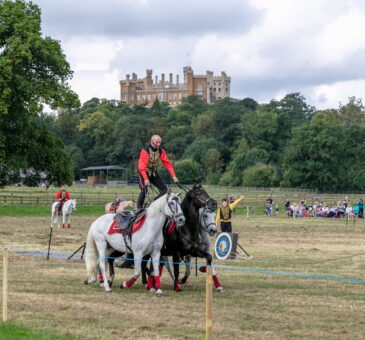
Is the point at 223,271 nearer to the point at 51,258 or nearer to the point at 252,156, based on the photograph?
the point at 51,258

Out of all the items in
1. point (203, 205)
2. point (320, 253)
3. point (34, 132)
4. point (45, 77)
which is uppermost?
point (45, 77)

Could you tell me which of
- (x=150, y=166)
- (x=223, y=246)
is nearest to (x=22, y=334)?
(x=150, y=166)

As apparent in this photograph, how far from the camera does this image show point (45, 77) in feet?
173

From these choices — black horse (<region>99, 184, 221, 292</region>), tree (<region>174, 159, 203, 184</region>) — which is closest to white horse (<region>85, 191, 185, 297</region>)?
black horse (<region>99, 184, 221, 292</region>)

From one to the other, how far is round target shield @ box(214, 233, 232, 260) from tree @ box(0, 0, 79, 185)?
2827 cm

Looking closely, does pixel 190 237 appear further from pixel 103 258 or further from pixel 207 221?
pixel 103 258

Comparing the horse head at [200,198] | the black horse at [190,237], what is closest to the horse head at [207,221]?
the black horse at [190,237]

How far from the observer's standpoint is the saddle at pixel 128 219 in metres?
16.8

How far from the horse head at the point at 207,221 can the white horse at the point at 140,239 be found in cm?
81

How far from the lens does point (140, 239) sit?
16.5 m

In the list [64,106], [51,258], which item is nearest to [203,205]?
[51,258]

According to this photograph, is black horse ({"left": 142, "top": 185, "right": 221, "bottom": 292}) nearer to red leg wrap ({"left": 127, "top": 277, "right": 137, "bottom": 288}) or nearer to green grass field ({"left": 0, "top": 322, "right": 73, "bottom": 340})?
red leg wrap ({"left": 127, "top": 277, "right": 137, "bottom": 288})

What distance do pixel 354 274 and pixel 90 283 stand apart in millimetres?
7226

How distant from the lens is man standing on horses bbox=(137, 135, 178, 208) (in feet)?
55.5
